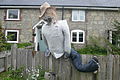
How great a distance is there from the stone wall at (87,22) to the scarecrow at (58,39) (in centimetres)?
1712

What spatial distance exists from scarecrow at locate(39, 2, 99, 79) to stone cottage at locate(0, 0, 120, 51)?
16.9 m

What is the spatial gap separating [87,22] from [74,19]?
143cm

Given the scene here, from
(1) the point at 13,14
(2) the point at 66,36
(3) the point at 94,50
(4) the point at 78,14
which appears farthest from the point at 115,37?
(2) the point at 66,36

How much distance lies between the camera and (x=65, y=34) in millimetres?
4867

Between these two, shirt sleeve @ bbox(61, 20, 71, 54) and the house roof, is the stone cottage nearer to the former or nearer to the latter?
the house roof

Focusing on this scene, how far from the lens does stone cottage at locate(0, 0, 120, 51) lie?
22.0 meters

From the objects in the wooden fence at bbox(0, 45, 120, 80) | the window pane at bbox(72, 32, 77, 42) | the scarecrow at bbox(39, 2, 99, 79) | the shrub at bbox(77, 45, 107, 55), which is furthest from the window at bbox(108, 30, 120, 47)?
the scarecrow at bbox(39, 2, 99, 79)

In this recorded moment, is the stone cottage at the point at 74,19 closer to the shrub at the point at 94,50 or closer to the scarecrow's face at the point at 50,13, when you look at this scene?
the shrub at the point at 94,50

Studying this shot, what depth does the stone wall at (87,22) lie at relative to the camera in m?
22.2

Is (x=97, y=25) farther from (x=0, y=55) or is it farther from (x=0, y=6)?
(x=0, y=55)

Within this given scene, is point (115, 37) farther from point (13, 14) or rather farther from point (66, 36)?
point (66, 36)

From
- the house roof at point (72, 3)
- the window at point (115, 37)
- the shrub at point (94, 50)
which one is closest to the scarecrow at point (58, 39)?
the window at point (115, 37)

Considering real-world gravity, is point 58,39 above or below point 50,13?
below

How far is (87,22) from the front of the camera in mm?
22266
